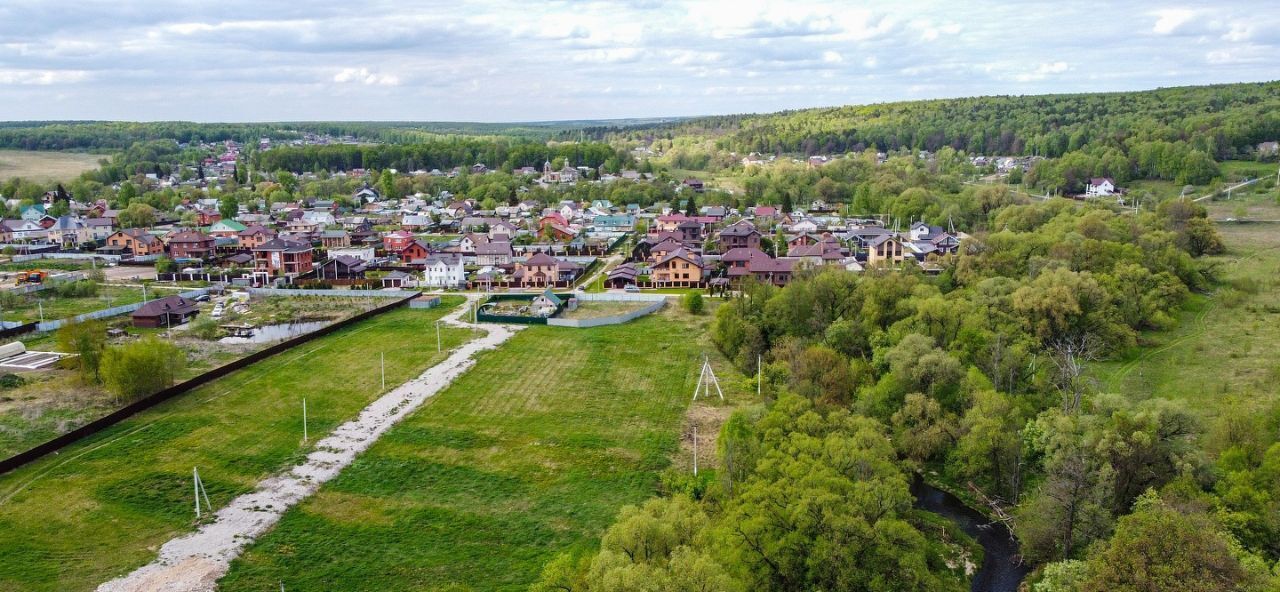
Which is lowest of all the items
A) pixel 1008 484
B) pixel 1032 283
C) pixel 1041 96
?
pixel 1008 484

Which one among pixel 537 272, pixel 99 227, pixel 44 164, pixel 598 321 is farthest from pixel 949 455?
pixel 44 164

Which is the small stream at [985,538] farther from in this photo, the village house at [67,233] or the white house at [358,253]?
the village house at [67,233]

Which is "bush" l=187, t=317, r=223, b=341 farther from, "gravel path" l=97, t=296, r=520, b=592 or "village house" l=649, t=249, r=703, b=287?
"village house" l=649, t=249, r=703, b=287

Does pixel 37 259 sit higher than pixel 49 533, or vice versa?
pixel 37 259

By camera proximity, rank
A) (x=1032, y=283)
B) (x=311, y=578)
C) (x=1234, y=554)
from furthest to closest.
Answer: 1. (x=1032, y=283)
2. (x=311, y=578)
3. (x=1234, y=554)

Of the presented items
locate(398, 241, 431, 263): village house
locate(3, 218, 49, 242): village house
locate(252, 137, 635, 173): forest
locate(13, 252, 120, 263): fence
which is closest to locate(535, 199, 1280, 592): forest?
locate(398, 241, 431, 263): village house

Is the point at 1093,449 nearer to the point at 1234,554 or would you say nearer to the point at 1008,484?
the point at 1008,484

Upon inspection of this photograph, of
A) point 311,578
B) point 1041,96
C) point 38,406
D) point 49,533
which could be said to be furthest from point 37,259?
point 1041,96
